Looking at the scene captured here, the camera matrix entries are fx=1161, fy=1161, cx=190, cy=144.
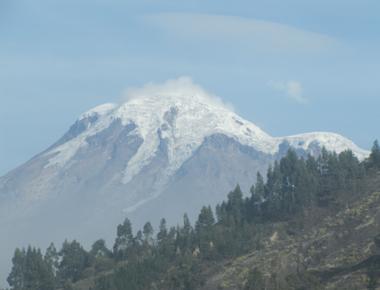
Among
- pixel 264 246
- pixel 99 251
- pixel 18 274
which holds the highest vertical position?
pixel 99 251

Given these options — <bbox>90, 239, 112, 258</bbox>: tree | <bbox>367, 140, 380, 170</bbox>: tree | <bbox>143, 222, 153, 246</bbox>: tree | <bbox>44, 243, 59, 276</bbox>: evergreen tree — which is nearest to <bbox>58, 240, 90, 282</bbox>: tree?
<bbox>44, 243, 59, 276</bbox>: evergreen tree

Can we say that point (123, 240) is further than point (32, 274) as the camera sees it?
Yes

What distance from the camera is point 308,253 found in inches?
5792

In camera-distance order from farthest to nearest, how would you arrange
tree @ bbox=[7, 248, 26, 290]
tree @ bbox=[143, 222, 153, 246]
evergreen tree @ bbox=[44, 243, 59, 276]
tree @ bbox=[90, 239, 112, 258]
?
1. tree @ bbox=[90, 239, 112, 258]
2. tree @ bbox=[143, 222, 153, 246]
3. evergreen tree @ bbox=[44, 243, 59, 276]
4. tree @ bbox=[7, 248, 26, 290]

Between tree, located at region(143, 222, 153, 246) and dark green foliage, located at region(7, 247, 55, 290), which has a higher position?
tree, located at region(143, 222, 153, 246)

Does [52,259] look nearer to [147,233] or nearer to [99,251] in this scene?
[99,251]

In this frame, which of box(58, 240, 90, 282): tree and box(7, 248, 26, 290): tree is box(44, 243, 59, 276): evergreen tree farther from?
box(7, 248, 26, 290): tree

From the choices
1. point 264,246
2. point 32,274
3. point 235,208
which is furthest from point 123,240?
point 264,246

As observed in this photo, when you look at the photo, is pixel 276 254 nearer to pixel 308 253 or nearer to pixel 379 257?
pixel 308 253

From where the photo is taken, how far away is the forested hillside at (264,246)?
14025cm

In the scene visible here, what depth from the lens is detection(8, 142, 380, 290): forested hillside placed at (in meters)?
140

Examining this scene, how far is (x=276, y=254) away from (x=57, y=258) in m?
49.3

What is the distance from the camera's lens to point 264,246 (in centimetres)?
→ 15612

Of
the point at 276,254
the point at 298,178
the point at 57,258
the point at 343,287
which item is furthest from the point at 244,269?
the point at 57,258
